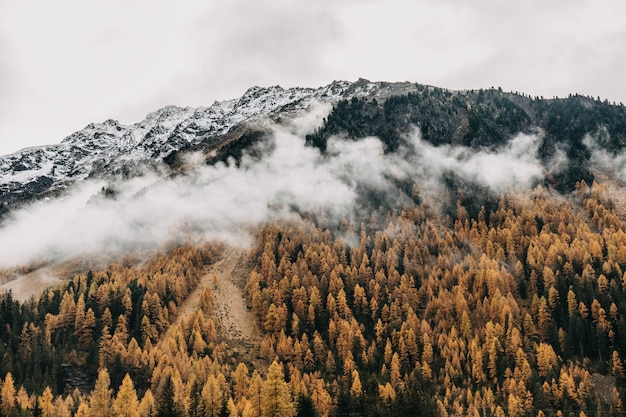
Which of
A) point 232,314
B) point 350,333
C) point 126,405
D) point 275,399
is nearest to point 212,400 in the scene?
point 126,405

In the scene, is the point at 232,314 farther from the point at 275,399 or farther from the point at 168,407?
the point at 275,399

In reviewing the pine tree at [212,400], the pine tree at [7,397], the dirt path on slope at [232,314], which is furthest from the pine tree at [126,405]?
the dirt path on slope at [232,314]

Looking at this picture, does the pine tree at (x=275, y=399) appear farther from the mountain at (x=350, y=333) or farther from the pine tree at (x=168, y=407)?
the pine tree at (x=168, y=407)

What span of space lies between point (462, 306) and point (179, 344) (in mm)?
84767

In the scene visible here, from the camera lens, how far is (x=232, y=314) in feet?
554

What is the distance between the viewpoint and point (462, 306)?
6053 inches

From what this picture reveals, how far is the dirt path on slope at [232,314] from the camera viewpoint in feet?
490

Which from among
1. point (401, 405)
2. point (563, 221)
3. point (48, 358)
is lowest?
point (401, 405)

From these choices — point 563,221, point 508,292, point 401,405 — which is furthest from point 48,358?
point 563,221

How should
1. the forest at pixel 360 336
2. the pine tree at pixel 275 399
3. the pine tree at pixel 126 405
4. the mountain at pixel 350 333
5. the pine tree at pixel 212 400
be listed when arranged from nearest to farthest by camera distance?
the pine tree at pixel 275 399 → the pine tree at pixel 126 405 → the pine tree at pixel 212 400 → the forest at pixel 360 336 → the mountain at pixel 350 333

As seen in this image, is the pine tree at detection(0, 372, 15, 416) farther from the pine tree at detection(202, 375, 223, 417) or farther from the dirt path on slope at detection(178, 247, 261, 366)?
the dirt path on slope at detection(178, 247, 261, 366)

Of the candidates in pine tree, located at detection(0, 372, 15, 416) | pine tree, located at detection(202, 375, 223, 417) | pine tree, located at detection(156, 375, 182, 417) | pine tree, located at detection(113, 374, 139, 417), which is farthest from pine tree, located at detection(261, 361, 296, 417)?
pine tree, located at detection(0, 372, 15, 416)

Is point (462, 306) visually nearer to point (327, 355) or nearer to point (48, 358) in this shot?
point (327, 355)

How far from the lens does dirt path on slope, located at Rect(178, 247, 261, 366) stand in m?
149
